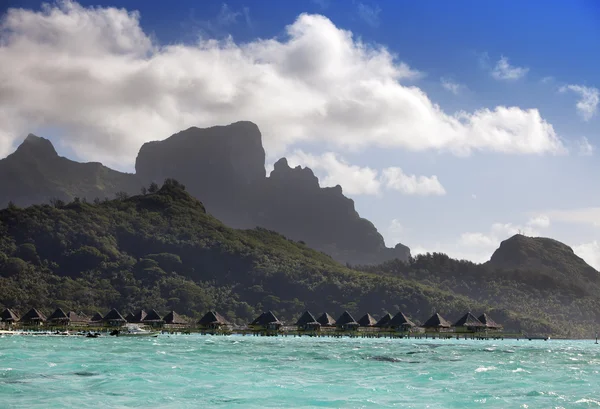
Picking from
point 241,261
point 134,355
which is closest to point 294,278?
point 241,261

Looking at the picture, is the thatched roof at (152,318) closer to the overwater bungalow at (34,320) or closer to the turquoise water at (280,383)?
the overwater bungalow at (34,320)

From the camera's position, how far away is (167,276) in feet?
575

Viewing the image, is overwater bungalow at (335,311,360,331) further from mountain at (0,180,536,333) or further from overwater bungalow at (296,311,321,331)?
mountain at (0,180,536,333)

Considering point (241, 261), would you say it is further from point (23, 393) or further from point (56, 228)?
point (23, 393)

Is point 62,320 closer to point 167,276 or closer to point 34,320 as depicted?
point 34,320

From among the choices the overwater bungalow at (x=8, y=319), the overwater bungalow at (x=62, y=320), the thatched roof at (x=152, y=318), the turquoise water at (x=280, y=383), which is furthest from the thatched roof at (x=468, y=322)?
the overwater bungalow at (x=8, y=319)

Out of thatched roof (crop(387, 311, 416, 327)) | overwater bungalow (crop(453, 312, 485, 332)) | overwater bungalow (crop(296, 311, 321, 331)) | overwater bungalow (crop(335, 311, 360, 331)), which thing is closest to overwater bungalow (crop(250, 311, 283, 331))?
overwater bungalow (crop(296, 311, 321, 331))

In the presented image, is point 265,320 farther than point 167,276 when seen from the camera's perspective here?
No

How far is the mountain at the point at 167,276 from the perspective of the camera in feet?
509

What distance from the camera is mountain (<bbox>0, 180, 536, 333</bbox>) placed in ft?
509

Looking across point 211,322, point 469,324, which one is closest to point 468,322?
point 469,324

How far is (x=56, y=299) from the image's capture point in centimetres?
14612

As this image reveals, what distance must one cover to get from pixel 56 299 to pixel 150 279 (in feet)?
93.3

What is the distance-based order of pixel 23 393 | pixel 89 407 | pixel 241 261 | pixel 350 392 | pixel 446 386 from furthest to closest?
1. pixel 241 261
2. pixel 446 386
3. pixel 350 392
4. pixel 23 393
5. pixel 89 407
